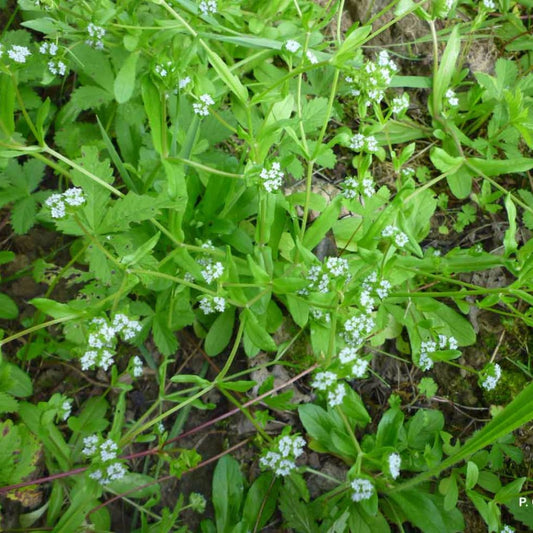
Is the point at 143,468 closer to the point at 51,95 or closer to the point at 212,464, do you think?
the point at 212,464

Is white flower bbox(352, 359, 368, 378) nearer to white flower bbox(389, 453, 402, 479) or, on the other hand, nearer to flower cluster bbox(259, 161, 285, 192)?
white flower bbox(389, 453, 402, 479)

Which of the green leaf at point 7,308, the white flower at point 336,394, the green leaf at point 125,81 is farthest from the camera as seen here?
the green leaf at point 7,308

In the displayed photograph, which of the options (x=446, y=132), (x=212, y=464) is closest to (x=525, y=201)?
(x=446, y=132)

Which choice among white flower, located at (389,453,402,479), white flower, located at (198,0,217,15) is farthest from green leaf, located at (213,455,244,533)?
white flower, located at (198,0,217,15)

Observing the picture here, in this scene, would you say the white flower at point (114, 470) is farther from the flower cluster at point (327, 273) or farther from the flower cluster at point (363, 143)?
the flower cluster at point (363, 143)

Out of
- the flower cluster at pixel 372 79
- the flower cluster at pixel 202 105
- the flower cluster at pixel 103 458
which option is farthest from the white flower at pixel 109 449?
the flower cluster at pixel 372 79

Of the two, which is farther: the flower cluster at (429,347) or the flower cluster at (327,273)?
the flower cluster at (429,347)
